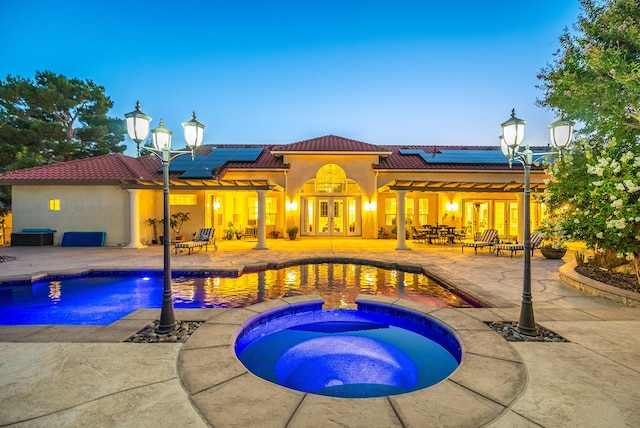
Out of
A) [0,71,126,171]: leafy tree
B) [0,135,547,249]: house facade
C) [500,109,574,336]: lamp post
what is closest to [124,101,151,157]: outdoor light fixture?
[500,109,574,336]: lamp post

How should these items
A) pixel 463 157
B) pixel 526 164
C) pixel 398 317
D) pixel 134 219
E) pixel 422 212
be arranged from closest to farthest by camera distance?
1. pixel 526 164
2. pixel 398 317
3. pixel 134 219
4. pixel 422 212
5. pixel 463 157

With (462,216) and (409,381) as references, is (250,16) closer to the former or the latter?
(462,216)

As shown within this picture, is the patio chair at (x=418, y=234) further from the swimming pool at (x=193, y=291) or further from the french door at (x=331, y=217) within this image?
the swimming pool at (x=193, y=291)

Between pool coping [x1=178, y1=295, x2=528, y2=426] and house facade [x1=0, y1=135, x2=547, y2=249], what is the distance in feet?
39.9

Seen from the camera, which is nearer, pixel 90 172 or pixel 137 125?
pixel 137 125

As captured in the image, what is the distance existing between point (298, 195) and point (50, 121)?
2191 centimetres

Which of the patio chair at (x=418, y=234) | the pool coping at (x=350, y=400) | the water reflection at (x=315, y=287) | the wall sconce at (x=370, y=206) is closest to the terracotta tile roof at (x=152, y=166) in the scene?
the wall sconce at (x=370, y=206)

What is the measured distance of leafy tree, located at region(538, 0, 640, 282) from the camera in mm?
5723

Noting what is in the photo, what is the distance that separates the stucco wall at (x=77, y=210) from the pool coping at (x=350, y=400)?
14.4 m

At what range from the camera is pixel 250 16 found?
917 inches

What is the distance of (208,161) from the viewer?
59.4 ft

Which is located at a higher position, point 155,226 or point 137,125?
point 137,125

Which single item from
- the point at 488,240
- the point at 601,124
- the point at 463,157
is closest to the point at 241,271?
the point at 601,124

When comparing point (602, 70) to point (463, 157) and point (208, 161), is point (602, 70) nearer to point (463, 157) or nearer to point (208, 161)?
point (463, 157)
